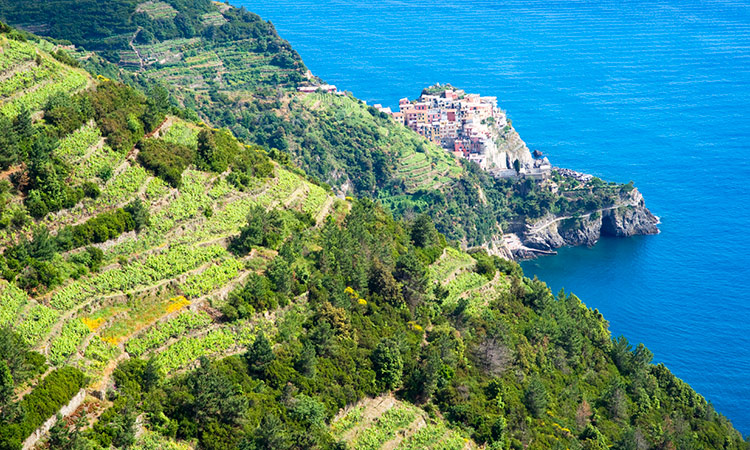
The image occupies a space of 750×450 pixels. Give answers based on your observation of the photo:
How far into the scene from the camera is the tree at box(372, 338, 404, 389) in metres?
Answer: 61.5

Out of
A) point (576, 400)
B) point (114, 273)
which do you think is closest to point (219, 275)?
point (114, 273)

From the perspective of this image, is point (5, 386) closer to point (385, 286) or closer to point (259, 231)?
point (259, 231)

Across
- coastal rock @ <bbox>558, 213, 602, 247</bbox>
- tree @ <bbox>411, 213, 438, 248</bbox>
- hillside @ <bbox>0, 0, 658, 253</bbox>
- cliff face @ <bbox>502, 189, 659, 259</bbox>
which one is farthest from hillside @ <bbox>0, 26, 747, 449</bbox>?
coastal rock @ <bbox>558, 213, 602, 247</bbox>

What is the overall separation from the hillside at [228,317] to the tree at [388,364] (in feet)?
0.39

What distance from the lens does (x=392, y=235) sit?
84062 millimetres

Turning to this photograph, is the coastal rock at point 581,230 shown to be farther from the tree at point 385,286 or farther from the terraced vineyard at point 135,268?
the terraced vineyard at point 135,268

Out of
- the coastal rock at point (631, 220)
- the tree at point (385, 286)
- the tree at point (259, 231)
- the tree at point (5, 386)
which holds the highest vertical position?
the coastal rock at point (631, 220)

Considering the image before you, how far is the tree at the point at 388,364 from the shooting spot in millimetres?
61531

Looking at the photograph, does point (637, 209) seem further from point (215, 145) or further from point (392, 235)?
point (215, 145)

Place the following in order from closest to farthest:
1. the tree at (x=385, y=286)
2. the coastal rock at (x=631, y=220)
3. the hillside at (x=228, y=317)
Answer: the hillside at (x=228, y=317) < the tree at (x=385, y=286) < the coastal rock at (x=631, y=220)

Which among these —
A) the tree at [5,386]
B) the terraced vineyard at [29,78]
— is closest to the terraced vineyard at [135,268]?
the terraced vineyard at [29,78]

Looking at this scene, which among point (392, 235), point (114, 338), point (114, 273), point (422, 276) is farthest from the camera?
point (392, 235)

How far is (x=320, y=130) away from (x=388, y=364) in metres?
119

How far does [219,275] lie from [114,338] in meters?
10.5
